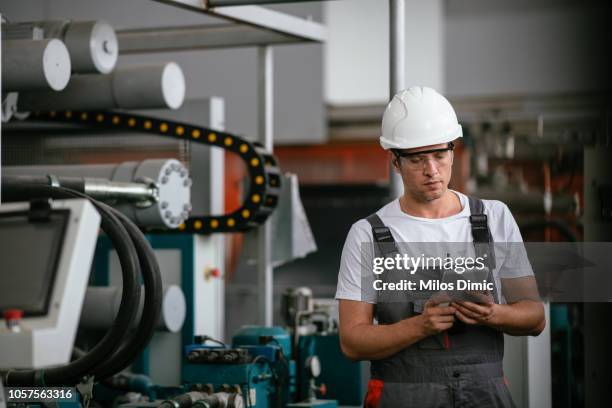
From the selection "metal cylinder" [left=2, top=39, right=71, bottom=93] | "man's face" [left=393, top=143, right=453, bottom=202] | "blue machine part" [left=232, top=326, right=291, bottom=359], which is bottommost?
"blue machine part" [left=232, top=326, right=291, bottom=359]

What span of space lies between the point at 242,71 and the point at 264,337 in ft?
12.8

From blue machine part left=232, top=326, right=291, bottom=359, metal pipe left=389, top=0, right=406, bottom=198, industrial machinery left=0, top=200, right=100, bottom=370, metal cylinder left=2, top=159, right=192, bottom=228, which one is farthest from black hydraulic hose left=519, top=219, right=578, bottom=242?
industrial machinery left=0, top=200, right=100, bottom=370

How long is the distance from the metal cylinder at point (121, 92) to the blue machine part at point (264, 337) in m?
1.05

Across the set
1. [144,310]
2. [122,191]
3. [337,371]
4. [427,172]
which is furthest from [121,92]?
[427,172]

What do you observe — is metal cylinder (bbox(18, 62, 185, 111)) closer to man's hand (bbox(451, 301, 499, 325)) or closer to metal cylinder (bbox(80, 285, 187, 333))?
metal cylinder (bbox(80, 285, 187, 333))

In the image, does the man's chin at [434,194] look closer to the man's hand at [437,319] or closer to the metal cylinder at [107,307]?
the man's hand at [437,319]

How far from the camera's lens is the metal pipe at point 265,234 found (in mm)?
4504

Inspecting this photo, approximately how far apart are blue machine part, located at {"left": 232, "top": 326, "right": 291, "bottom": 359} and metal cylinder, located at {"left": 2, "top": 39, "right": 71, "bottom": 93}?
122 cm

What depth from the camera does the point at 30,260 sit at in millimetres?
1883

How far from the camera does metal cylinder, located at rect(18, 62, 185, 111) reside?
4.14 m

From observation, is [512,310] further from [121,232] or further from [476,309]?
[121,232]

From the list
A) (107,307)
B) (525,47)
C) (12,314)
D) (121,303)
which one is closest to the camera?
(12,314)

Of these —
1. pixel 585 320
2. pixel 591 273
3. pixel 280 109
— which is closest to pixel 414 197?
pixel 591 273

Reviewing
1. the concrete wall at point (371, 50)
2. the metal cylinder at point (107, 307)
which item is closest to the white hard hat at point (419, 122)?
the metal cylinder at point (107, 307)
